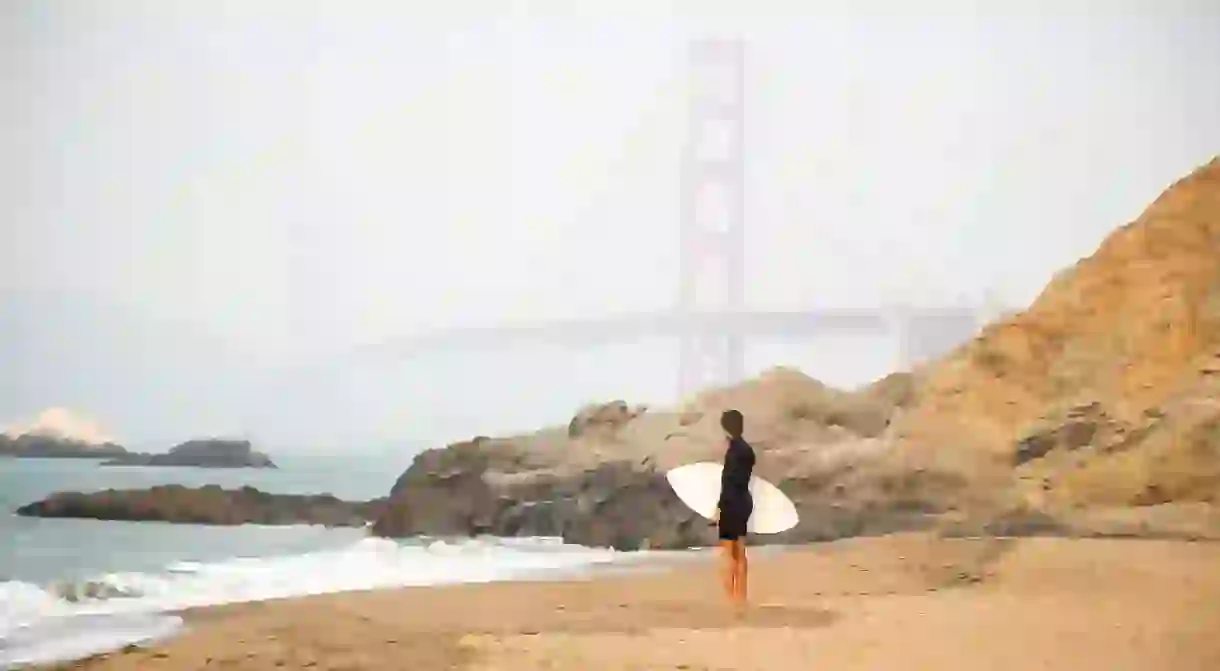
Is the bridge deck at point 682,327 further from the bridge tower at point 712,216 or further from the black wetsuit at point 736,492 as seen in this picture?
the black wetsuit at point 736,492

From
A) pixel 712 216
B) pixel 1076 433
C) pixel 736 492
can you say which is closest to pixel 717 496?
pixel 736 492

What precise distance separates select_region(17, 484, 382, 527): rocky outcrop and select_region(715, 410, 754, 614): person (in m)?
1.09

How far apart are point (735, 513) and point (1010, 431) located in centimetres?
106

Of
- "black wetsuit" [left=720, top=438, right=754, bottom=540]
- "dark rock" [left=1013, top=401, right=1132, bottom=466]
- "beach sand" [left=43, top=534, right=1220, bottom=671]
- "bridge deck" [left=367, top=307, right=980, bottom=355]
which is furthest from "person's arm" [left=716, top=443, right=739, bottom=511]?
"dark rock" [left=1013, top=401, right=1132, bottom=466]

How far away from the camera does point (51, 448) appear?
3.54 metres

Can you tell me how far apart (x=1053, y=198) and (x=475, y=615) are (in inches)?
94.6

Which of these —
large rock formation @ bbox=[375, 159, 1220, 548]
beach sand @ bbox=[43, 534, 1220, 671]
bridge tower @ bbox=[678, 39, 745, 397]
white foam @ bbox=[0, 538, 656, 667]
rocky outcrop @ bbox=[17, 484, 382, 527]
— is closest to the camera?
beach sand @ bbox=[43, 534, 1220, 671]

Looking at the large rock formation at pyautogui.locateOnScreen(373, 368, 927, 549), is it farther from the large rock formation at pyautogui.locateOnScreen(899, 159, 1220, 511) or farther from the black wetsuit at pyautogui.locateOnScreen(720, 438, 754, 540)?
the large rock formation at pyautogui.locateOnScreen(899, 159, 1220, 511)

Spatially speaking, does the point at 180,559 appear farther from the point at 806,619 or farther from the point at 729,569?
the point at 806,619

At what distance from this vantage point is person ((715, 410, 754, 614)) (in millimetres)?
3547

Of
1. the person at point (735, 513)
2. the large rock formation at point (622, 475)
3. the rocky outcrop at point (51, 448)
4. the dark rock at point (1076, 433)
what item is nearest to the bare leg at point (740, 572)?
the person at point (735, 513)

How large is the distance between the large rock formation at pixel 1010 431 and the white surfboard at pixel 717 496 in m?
0.05

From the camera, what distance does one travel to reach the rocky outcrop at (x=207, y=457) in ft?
11.8

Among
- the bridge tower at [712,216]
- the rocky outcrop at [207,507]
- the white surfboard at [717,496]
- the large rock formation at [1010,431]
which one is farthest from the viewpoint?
the bridge tower at [712,216]
